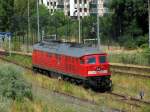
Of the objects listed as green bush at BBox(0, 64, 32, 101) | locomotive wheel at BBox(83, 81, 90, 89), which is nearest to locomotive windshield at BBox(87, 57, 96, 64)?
locomotive wheel at BBox(83, 81, 90, 89)

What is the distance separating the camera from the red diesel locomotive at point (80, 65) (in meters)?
30.3

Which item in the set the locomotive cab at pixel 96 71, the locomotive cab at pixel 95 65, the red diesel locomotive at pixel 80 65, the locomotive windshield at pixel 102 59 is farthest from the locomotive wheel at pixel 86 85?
the locomotive windshield at pixel 102 59

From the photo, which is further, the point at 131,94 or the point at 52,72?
the point at 52,72

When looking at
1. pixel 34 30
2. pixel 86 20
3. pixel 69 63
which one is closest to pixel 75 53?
pixel 69 63

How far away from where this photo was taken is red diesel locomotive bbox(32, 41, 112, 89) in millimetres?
30266

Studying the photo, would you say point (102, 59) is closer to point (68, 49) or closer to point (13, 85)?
point (68, 49)

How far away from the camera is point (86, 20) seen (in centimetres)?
7462

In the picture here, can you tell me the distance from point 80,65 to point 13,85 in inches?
400

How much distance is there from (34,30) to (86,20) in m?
10.2

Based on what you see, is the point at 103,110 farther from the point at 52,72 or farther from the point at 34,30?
the point at 34,30

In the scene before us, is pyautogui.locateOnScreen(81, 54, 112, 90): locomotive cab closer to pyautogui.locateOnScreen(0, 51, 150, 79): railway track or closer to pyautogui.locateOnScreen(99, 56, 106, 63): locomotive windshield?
pyautogui.locateOnScreen(99, 56, 106, 63): locomotive windshield

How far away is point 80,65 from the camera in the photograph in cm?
3075

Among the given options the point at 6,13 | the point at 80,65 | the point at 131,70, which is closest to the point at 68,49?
the point at 80,65

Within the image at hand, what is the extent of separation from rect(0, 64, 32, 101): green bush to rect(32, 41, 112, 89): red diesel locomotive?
29.8 ft
